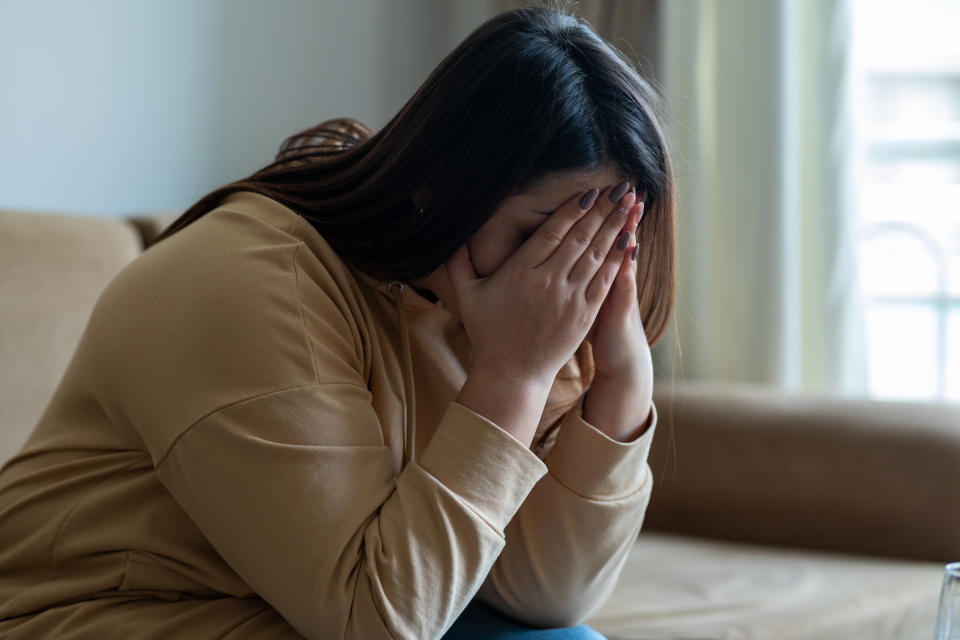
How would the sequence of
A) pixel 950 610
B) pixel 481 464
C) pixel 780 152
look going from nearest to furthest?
pixel 950 610
pixel 481 464
pixel 780 152

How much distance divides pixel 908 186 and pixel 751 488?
3.06 ft

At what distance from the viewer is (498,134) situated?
2.73ft

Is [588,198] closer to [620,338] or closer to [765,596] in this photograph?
[620,338]

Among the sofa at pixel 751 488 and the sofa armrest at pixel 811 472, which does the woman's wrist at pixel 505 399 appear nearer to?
the sofa at pixel 751 488

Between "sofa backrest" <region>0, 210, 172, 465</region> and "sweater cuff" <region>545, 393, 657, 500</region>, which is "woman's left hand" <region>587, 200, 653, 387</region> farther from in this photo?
"sofa backrest" <region>0, 210, 172, 465</region>

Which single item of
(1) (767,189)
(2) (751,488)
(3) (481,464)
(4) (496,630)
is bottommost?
(2) (751,488)

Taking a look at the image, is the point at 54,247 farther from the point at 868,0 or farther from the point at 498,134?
the point at 868,0

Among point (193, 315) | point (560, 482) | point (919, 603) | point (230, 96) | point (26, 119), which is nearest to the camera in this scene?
point (193, 315)

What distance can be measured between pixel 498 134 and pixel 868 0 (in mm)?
1699

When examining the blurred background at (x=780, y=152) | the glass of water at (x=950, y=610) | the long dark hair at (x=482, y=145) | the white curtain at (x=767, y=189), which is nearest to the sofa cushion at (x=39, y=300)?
the long dark hair at (x=482, y=145)

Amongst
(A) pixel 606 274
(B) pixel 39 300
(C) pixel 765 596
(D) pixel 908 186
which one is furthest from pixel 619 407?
(D) pixel 908 186

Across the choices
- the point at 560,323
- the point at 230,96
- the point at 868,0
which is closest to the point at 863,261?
the point at 868,0

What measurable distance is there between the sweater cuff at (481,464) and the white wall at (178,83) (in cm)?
117

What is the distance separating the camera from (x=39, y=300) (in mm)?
1311
